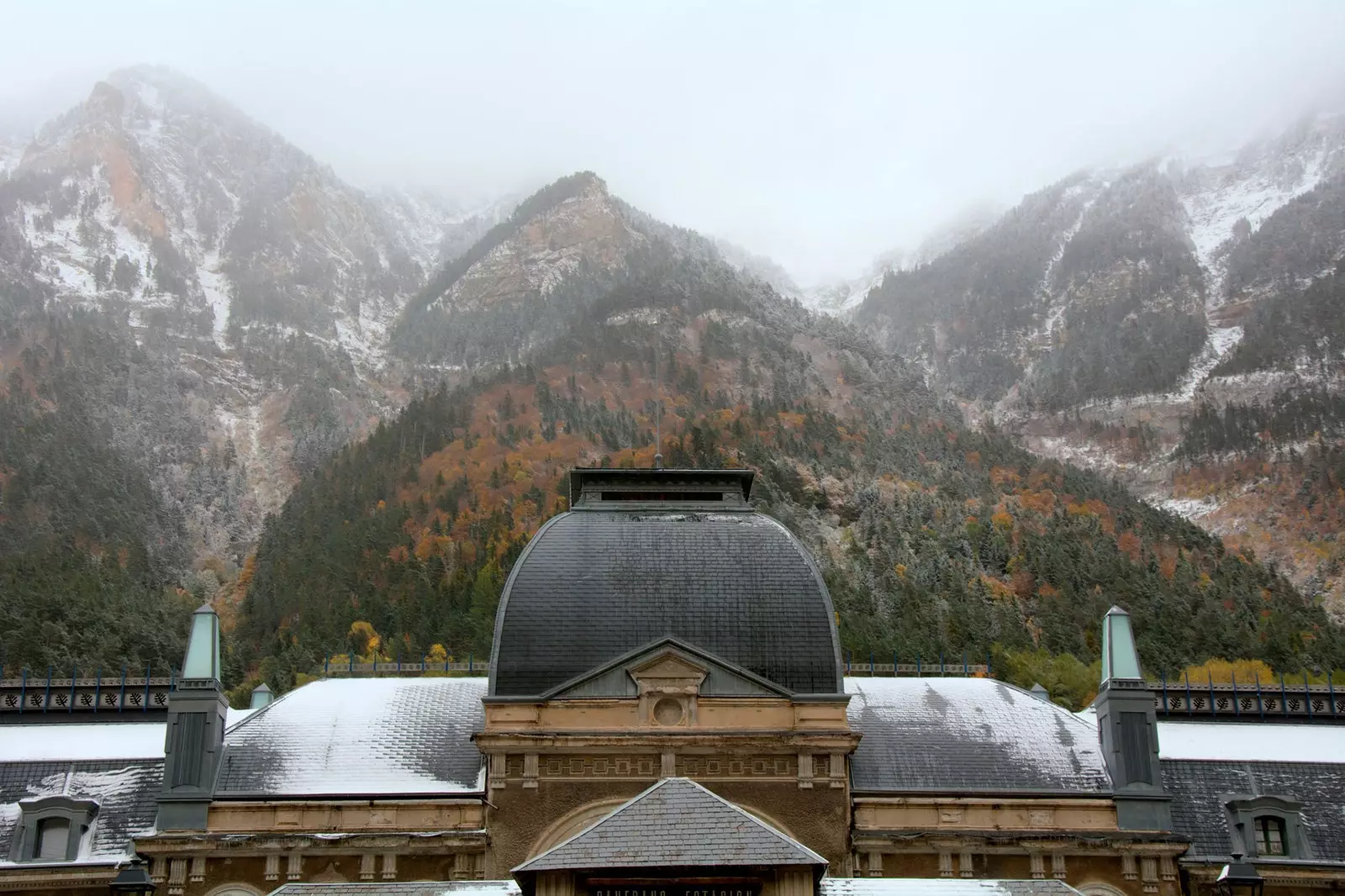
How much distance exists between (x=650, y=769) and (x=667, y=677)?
2459mm

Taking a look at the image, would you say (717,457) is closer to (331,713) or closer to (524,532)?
(524,532)

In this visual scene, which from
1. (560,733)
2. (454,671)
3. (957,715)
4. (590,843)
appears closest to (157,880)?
(560,733)

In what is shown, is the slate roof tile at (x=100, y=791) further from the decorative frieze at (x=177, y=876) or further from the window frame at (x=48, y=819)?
the decorative frieze at (x=177, y=876)

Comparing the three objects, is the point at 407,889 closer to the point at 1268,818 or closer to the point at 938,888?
the point at 938,888

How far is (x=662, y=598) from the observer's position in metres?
40.2

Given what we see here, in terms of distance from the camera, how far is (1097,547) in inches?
5566

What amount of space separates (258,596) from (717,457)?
47.6m

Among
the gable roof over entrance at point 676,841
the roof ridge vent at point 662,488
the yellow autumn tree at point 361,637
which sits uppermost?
the yellow autumn tree at point 361,637

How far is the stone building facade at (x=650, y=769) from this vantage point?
37844 millimetres

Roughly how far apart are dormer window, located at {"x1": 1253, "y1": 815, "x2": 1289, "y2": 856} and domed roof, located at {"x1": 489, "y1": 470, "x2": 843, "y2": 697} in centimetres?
1272

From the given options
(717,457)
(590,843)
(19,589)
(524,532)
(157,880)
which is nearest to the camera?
(590,843)

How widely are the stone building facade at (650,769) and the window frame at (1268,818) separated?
0.23 feet

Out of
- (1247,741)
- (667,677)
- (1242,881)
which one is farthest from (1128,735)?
(667,677)

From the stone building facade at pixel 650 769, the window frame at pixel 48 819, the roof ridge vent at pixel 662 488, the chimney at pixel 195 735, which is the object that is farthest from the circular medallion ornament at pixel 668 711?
the window frame at pixel 48 819
